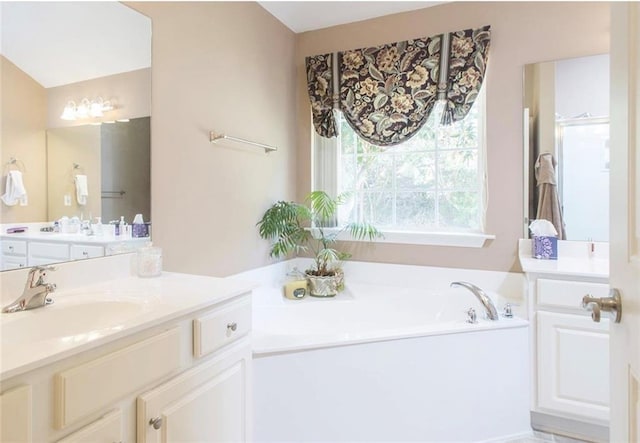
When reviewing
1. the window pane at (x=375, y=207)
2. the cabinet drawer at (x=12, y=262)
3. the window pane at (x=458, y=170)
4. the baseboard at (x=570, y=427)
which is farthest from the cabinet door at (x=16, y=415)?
the window pane at (x=458, y=170)

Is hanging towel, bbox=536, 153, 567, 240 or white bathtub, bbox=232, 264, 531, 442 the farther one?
hanging towel, bbox=536, 153, 567, 240

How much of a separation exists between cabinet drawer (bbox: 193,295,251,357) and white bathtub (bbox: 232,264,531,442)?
272 millimetres

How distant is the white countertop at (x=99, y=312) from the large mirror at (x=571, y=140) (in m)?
1.90

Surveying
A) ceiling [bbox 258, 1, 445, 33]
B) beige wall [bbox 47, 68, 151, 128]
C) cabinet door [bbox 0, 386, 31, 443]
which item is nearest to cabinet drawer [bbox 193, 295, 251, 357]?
cabinet door [bbox 0, 386, 31, 443]

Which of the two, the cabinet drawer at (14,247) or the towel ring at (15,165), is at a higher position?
the towel ring at (15,165)

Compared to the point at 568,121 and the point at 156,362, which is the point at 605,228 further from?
the point at 156,362

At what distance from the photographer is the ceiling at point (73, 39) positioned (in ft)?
3.96

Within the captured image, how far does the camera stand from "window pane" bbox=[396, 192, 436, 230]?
104 inches

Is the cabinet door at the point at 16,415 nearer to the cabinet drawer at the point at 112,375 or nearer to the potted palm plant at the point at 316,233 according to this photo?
the cabinet drawer at the point at 112,375

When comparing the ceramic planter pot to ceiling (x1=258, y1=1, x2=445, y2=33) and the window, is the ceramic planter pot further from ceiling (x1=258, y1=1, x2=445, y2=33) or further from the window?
ceiling (x1=258, y1=1, x2=445, y2=33)

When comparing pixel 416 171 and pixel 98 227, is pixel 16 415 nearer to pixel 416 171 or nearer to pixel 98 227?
pixel 98 227

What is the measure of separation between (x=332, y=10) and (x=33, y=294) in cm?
240

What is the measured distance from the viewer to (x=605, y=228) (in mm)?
2117

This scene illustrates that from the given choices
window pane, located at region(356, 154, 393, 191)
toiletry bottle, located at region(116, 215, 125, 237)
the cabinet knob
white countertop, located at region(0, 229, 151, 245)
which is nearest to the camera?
the cabinet knob
